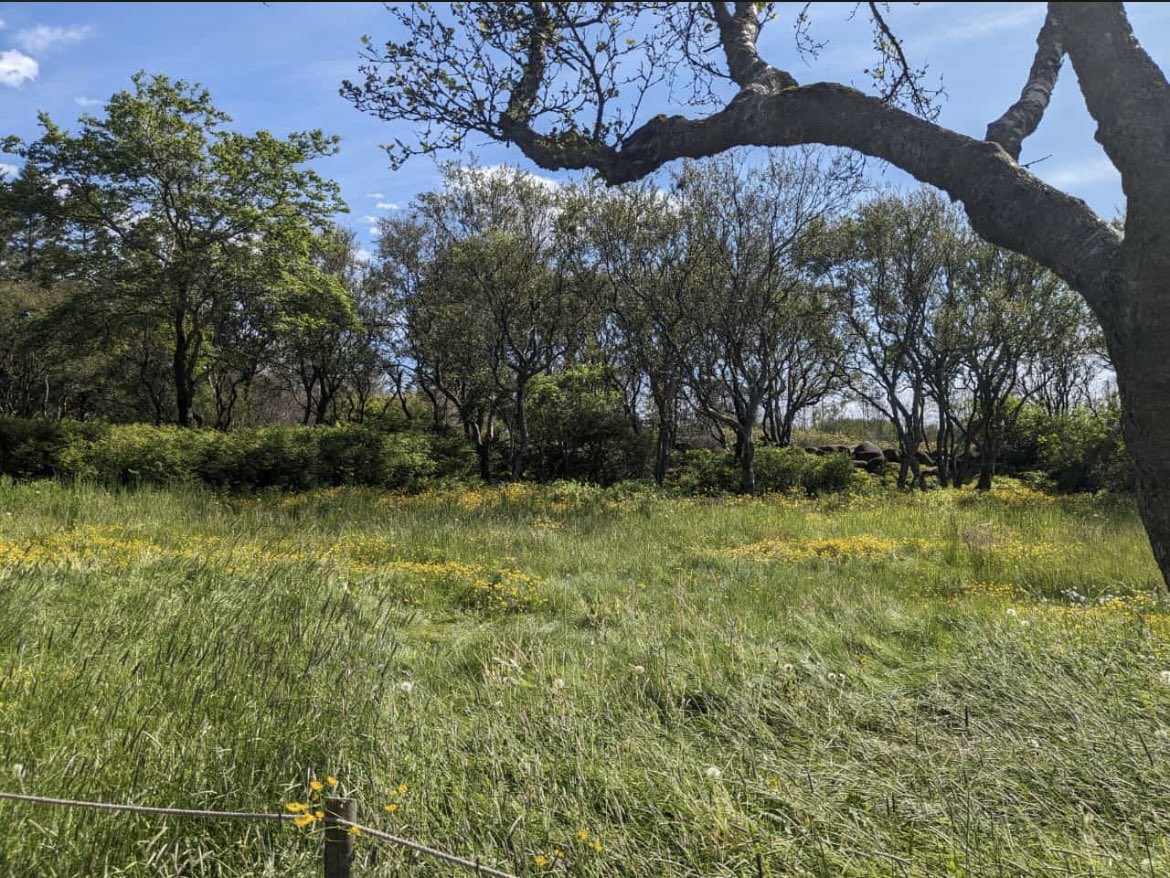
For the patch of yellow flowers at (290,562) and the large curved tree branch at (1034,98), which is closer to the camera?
the large curved tree branch at (1034,98)

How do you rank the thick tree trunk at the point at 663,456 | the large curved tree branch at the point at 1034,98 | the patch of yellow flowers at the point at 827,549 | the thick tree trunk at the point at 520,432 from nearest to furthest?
the large curved tree branch at the point at 1034,98, the patch of yellow flowers at the point at 827,549, the thick tree trunk at the point at 520,432, the thick tree trunk at the point at 663,456

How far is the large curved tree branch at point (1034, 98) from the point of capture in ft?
8.72

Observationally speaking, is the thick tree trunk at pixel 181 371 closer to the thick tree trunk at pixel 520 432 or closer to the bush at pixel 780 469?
the thick tree trunk at pixel 520 432

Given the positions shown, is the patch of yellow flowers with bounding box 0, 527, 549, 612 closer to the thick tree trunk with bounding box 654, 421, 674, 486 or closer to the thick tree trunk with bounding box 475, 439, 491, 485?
the thick tree trunk with bounding box 654, 421, 674, 486

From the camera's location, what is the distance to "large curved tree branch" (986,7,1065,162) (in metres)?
2.66

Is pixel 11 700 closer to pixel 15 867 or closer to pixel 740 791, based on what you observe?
pixel 15 867

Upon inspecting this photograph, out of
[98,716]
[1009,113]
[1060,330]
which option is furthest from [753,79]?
[1060,330]

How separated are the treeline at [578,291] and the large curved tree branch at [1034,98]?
13.6 m

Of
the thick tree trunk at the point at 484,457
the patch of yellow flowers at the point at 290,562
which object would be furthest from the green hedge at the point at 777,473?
the patch of yellow flowers at the point at 290,562

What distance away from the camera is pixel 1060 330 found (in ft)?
63.8

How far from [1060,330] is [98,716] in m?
23.8

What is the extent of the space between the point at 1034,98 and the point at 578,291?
17785 millimetres

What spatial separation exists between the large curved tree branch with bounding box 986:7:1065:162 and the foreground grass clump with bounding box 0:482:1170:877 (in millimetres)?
2375

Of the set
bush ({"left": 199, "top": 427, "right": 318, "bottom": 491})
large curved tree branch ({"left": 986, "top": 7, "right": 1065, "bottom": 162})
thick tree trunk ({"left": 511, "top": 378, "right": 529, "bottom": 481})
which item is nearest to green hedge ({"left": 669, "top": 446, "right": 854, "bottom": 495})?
thick tree trunk ({"left": 511, "top": 378, "right": 529, "bottom": 481})
